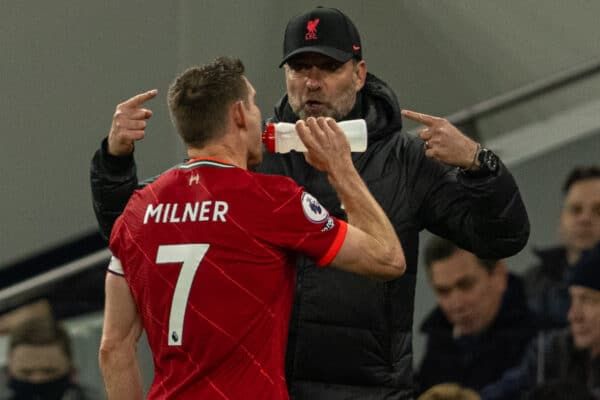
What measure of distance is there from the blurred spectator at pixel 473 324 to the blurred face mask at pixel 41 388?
4.12 feet

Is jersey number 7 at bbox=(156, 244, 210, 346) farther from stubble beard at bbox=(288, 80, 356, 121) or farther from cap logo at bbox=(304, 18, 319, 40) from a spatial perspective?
cap logo at bbox=(304, 18, 319, 40)

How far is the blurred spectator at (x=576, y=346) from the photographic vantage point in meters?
4.21

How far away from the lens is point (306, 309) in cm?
264

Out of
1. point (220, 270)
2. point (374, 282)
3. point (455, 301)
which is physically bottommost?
point (455, 301)

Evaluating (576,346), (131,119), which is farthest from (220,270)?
(576,346)

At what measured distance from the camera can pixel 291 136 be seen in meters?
2.55

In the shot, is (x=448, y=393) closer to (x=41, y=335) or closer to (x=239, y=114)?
(x=41, y=335)

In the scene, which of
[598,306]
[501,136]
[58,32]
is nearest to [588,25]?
[501,136]

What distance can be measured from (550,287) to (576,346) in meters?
0.22

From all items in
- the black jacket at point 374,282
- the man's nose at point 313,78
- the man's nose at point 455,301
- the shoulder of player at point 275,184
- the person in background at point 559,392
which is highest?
the man's nose at point 313,78

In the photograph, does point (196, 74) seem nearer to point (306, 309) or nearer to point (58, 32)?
point (306, 309)

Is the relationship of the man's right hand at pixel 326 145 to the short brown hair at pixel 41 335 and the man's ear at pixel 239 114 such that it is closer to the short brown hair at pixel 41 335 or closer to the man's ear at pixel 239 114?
the man's ear at pixel 239 114

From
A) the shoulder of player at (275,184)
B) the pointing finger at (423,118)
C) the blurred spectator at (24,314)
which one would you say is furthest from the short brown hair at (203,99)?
the blurred spectator at (24,314)

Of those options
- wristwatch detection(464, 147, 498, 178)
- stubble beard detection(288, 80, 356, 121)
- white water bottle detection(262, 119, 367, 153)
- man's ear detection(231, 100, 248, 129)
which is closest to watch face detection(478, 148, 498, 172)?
wristwatch detection(464, 147, 498, 178)
